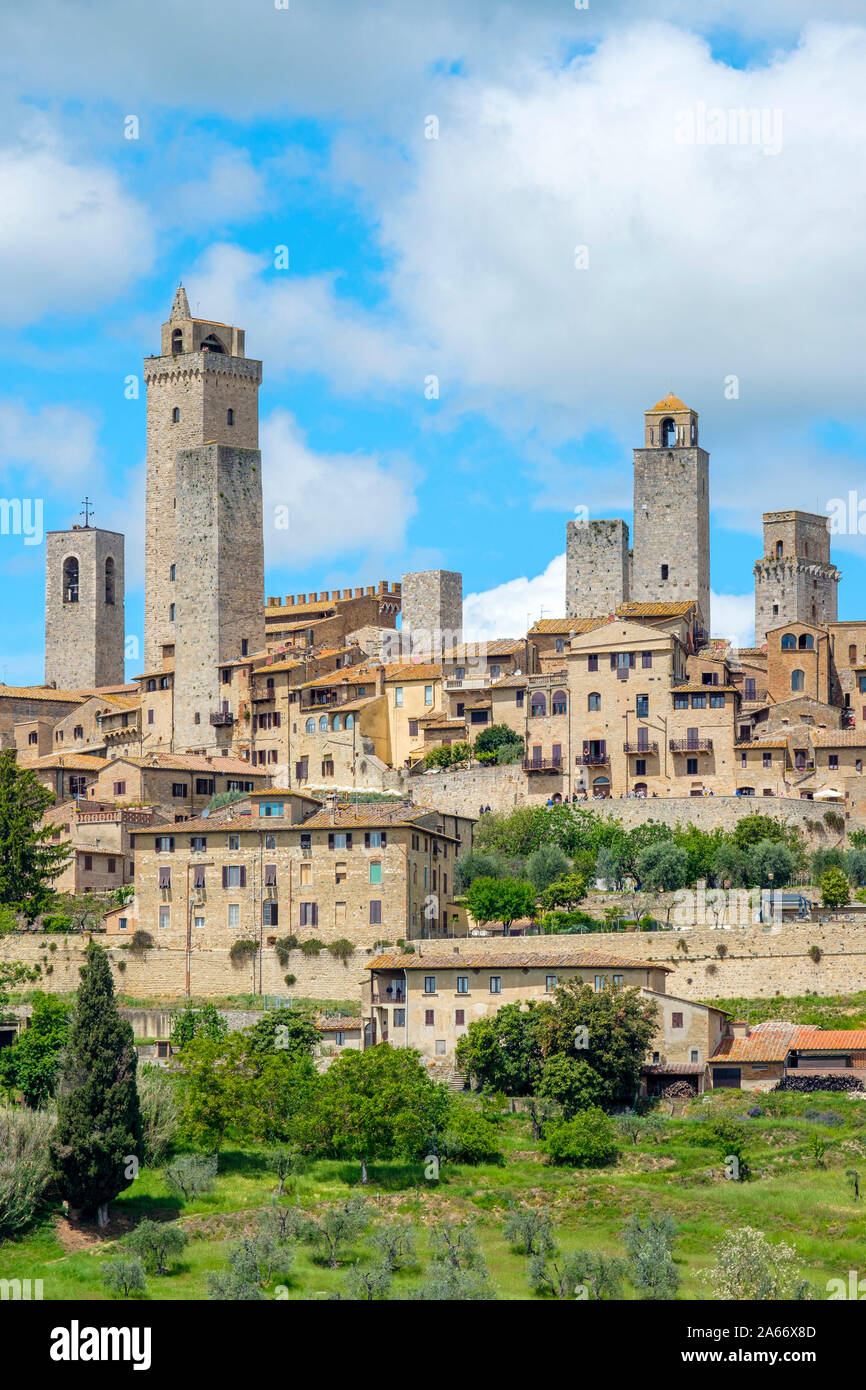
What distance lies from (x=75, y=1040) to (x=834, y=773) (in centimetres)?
3252

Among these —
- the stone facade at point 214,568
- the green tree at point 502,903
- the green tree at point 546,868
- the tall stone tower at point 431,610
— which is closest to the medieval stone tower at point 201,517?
the stone facade at point 214,568

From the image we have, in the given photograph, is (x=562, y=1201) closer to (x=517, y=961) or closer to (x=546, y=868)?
(x=517, y=961)

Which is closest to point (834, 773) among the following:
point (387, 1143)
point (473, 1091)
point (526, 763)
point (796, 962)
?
point (526, 763)

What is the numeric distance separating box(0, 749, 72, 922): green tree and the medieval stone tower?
19.2 meters

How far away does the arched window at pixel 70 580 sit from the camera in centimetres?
10938

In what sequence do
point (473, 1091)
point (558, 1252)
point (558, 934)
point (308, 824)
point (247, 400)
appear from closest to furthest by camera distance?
point (558, 1252) → point (473, 1091) → point (558, 934) → point (308, 824) → point (247, 400)

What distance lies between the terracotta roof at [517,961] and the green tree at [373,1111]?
4.67 metres

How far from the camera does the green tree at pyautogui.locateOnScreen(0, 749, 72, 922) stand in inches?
2648

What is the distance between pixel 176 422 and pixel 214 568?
10716 millimetres

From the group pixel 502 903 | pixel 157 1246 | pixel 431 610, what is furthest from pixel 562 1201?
pixel 431 610

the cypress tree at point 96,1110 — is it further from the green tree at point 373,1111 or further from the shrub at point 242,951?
the shrub at point 242,951

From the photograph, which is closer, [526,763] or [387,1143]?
[387,1143]

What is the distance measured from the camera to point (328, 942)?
6200cm
